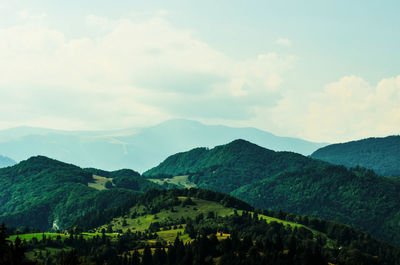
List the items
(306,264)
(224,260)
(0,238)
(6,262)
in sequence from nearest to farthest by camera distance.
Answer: (6,262) < (0,238) < (306,264) < (224,260)

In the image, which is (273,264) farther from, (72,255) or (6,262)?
(6,262)

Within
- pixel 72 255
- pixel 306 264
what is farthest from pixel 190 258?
pixel 72 255

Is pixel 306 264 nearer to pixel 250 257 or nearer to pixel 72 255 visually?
pixel 250 257

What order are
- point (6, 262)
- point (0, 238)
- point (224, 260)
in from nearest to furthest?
point (6, 262), point (0, 238), point (224, 260)

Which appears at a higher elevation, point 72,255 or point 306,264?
point 72,255

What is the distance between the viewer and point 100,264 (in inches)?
7608

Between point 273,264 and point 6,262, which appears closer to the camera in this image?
point 6,262

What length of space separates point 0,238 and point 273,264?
124 m

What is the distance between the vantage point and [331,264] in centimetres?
19875

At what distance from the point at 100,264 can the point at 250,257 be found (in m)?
63.4

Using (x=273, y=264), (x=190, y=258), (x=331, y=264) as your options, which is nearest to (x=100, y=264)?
(x=190, y=258)

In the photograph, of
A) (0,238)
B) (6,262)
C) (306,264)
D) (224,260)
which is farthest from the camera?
(224,260)

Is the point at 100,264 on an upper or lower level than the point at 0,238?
lower

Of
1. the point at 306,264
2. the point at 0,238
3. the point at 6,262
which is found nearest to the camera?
the point at 6,262
